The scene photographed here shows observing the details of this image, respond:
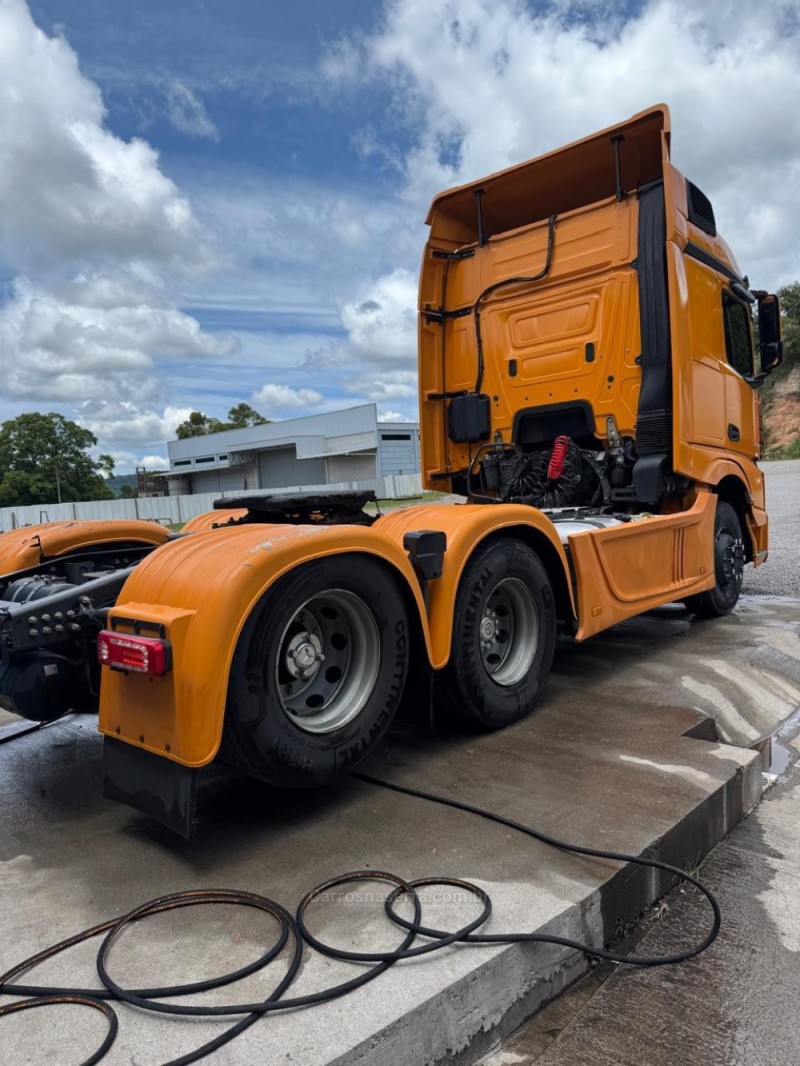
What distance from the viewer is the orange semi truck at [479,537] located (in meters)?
2.65

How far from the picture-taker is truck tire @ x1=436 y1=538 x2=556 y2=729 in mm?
3611

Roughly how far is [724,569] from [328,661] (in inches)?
179

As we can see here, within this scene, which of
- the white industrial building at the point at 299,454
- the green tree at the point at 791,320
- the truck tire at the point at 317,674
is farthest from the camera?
the white industrial building at the point at 299,454

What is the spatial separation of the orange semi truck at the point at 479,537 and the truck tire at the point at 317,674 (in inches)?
0.4

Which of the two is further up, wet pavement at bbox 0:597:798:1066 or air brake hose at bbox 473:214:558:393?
air brake hose at bbox 473:214:558:393

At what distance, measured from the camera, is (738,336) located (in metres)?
6.72

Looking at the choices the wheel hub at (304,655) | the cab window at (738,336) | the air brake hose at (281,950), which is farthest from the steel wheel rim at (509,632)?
the cab window at (738,336)

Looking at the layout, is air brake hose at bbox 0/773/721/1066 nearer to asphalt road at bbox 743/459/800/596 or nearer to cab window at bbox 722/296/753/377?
cab window at bbox 722/296/753/377

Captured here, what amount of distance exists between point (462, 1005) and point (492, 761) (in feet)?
5.01

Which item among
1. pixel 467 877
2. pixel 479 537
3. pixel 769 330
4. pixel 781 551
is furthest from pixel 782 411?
pixel 467 877

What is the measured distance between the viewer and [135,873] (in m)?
2.59

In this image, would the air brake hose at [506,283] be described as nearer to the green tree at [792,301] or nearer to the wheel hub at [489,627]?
the wheel hub at [489,627]

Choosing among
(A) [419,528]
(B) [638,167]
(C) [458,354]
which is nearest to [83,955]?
(A) [419,528]

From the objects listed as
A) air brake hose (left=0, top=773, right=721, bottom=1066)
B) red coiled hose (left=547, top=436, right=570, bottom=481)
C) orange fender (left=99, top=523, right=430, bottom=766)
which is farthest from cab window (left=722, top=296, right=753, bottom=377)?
air brake hose (left=0, top=773, right=721, bottom=1066)
